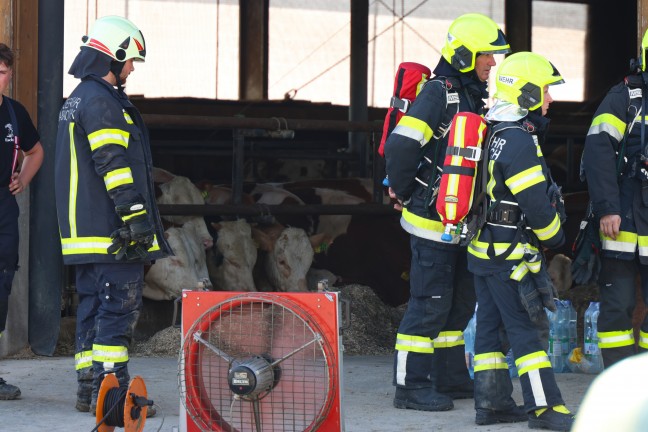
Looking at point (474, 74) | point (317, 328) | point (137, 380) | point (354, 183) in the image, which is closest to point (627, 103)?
point (474, 74)

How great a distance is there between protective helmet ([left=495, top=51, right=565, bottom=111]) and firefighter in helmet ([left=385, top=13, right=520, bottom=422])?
448 millimetres

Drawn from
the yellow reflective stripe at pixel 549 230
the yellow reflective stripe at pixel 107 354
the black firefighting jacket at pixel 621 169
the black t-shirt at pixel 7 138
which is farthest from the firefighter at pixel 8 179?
the black firefighting jacket at pixel 621 169

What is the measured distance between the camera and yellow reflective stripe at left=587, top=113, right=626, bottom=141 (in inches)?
241

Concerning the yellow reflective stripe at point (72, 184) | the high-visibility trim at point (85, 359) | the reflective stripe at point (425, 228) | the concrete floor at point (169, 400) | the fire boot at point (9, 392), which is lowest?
the concrete floor at point (169, 400)

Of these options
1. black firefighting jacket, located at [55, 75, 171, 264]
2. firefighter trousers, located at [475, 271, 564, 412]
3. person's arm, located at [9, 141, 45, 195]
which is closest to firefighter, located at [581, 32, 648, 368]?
firefighter trousers, located at [475, 271, 564, 412]

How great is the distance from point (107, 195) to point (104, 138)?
30 centimetres

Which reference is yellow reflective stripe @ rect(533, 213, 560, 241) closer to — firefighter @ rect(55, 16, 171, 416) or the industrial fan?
the industrial fan

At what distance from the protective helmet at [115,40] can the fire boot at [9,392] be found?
184 cm

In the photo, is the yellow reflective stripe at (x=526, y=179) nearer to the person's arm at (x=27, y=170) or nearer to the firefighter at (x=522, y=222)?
the firefighter at (x=522, y=222)

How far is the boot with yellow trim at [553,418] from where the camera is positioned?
5.25 m

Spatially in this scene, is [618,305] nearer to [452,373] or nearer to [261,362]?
[452,373]

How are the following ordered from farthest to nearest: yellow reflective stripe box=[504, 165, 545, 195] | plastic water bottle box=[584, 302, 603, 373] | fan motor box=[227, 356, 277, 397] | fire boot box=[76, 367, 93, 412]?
plastic water bottle box=[584, 302, 603, 373] → fire boot box=[76, 367, 93, 412] → yellow reflective stripe box=[504, 165, 545, 195] → fan motor box=[227, 356, 277, 397]

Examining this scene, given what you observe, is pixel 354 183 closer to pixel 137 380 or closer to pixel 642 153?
pixel 642 153

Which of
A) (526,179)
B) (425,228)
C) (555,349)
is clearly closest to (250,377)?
(526,179)
